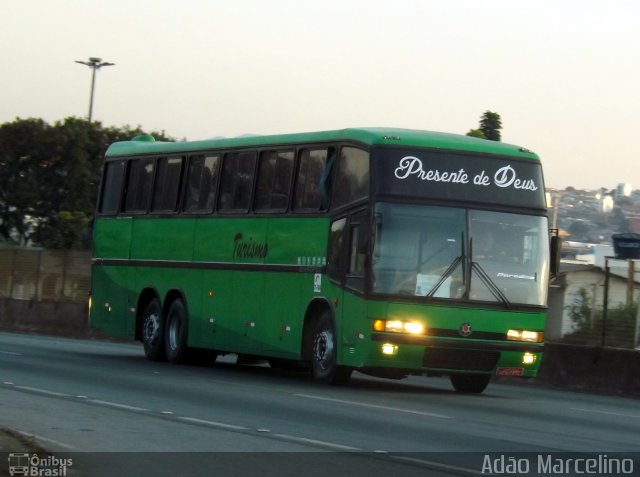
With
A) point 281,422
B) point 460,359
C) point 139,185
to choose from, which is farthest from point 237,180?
point 281,422

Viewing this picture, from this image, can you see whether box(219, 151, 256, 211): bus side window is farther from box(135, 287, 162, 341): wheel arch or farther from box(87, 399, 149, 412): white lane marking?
box(87, 399, 149, 412): white lane marking

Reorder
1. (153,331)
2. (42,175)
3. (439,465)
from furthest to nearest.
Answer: (42,175) → (153,331) → (439,465)

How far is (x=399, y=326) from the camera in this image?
58.1ft

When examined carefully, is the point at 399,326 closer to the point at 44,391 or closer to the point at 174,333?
the point at 44,391

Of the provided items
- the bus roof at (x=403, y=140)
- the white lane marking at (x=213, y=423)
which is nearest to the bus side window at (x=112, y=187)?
the bus roof at (x=403, y=140)

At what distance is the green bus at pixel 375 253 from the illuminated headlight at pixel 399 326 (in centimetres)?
2

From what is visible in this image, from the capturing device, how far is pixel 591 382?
22500 millimetres

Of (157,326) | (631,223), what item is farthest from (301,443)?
(631,223)

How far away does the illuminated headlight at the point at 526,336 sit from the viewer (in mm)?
18188

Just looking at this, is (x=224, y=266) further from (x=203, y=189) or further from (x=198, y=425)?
(x=198, y=425)

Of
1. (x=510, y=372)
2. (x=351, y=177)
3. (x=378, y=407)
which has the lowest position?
(x=378, y=407)

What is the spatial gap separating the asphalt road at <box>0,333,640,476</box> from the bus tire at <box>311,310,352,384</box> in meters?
0.29

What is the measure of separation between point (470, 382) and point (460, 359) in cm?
174

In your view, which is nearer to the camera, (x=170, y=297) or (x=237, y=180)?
(x=237, y=180)
